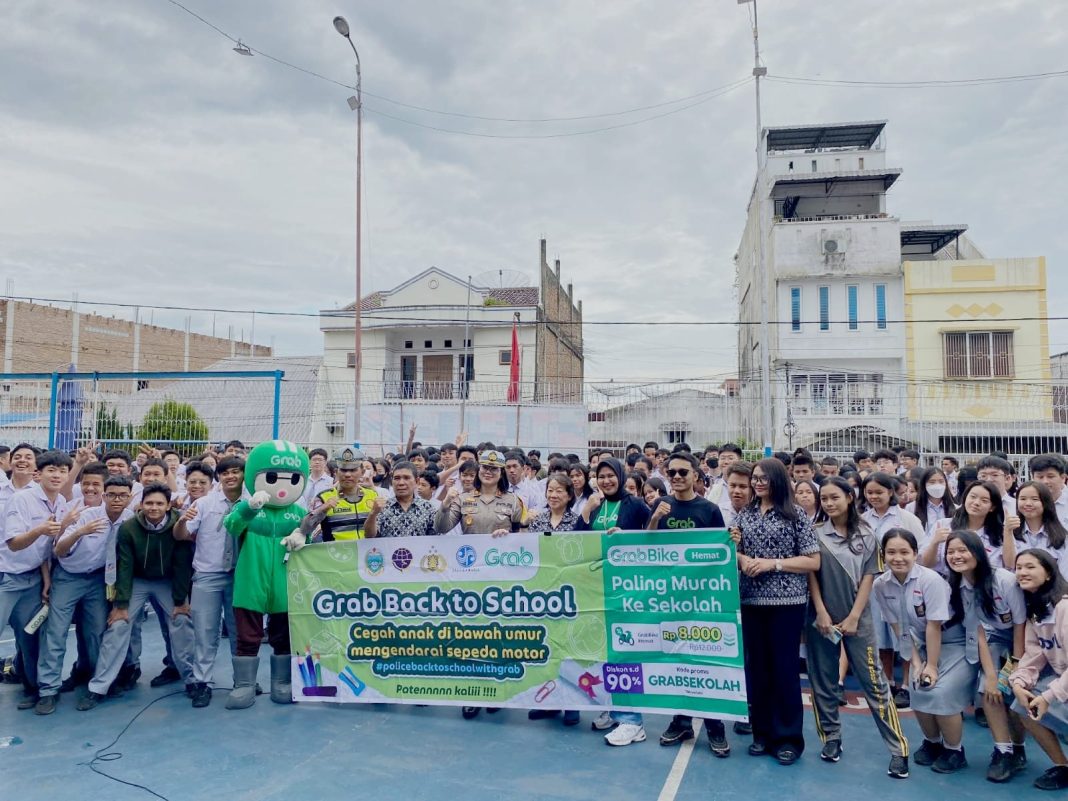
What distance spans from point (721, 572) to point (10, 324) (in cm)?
4097

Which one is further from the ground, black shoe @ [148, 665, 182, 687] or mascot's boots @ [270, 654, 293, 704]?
mascot's boots @ [270, 654, 293, 704]

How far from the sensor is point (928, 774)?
4.18m

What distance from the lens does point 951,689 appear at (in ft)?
13.9

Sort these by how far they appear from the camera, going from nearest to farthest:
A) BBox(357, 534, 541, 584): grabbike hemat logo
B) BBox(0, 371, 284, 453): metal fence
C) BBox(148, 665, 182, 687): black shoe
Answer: BBox(357, 534, 541, 584): grabbike hemat logo < BBox(148, 665, 182, 687): black shoe < BBox(0, 371, 284, 453): metal fence

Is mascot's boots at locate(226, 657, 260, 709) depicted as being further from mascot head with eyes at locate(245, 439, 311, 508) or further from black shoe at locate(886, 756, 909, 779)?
black shoe at locate(886, 756, 909, 779)

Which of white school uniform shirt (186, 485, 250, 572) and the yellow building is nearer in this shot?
white school uniform shirt (186, 485, 250, 572)

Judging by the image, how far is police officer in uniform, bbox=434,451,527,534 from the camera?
17.4ft

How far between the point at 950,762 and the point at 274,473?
4617 millimetres

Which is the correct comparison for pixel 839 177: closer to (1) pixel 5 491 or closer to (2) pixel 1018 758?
(2) pixel 1018 758

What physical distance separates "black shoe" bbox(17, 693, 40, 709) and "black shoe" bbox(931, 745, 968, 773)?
582cm

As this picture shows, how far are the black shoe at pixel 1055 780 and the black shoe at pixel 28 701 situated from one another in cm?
626

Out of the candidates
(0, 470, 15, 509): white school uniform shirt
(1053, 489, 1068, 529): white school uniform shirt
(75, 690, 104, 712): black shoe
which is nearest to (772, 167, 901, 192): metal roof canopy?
(1053, 489, 1068, 529): white school uniform shirt

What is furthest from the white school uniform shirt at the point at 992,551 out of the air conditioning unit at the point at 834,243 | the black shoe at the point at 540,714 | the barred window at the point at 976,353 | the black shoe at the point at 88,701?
the air conditioning unit at the point at 834,243

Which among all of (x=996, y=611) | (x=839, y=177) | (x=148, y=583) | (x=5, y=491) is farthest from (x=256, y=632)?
(x=839, y=177)
